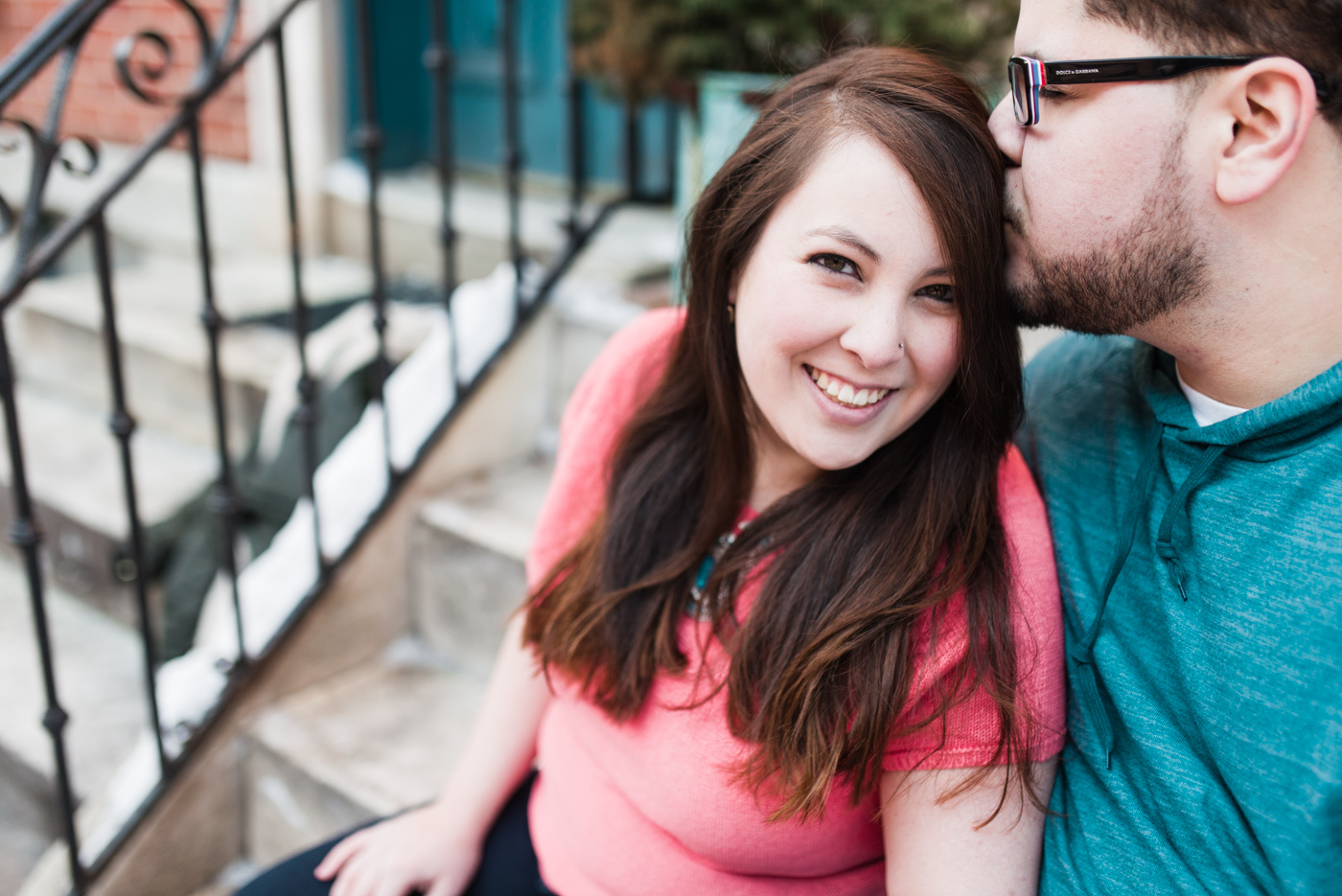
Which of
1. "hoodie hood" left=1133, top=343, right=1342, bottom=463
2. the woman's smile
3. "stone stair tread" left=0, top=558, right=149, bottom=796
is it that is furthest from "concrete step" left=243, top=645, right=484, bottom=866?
"hoodie hood" left=1133, top=343, right=1342, bottom=463

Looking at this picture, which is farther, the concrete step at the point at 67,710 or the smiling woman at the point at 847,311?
the concrete step at the point at 67,710

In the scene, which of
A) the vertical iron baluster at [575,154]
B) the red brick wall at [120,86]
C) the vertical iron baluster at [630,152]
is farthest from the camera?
the red brick wall at [120,86]

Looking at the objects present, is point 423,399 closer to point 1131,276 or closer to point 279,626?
point 279,626

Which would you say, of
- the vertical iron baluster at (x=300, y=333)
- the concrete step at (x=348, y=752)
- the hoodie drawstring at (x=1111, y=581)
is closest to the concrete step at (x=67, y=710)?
the concrete step at (x=348, y=752)

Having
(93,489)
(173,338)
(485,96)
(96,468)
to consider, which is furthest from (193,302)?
(485,96)

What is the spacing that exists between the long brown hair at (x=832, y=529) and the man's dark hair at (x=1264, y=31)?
184 millimetres

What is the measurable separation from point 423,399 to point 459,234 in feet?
3.64

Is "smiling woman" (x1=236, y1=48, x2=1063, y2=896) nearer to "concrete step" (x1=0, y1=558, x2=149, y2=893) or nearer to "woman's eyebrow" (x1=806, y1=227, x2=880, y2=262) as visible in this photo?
"woman's eyebrow" (x1=806, y1=227, x2=880, y2=262)

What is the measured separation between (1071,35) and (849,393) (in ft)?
1.30

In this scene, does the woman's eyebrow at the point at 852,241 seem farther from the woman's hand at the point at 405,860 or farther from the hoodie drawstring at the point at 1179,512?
the woman's hand at the point at 405,860

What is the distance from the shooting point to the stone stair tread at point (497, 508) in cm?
195

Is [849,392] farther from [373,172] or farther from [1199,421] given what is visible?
[373,172]

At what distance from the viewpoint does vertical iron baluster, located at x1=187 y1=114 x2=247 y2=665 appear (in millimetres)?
1702

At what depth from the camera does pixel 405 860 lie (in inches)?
51.3
